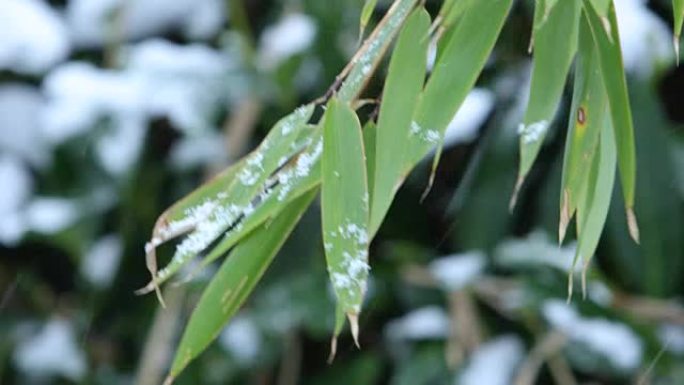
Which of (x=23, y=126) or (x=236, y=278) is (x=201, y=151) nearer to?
(x=23, y=126)

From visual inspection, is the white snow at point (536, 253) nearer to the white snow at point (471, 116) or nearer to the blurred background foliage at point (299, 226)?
the blurred background foliage at point (299, 226)

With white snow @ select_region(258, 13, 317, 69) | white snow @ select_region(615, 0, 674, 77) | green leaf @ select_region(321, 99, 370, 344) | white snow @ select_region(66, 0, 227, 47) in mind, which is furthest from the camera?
white snow @ select_region(66, 0, 227, 47)

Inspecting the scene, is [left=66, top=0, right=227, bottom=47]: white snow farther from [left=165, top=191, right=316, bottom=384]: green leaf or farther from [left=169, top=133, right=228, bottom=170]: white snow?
[left=165, top=191, right=316, bottom=384]: green leaf

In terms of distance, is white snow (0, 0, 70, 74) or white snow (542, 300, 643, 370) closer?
white snow (542, 300, 643, 370)

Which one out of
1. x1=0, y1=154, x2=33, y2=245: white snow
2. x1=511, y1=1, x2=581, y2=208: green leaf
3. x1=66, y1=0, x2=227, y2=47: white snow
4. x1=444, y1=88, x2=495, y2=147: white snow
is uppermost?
x1=511, y1=1, x2=581, y2=208: green leaf

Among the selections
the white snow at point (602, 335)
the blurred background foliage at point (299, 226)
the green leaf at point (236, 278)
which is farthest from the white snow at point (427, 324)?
the green leaf at point (236, 278)

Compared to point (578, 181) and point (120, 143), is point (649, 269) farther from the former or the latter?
point (578, 181)

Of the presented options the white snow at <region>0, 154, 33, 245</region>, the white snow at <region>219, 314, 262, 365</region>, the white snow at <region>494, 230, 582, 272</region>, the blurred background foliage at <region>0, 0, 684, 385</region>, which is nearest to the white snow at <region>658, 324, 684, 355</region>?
the blurred background foliage at <region>0, 0, 684, 385</region>

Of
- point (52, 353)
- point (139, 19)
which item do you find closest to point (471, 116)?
point (139, 19)
